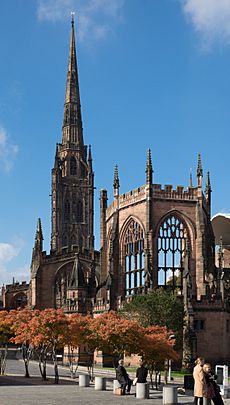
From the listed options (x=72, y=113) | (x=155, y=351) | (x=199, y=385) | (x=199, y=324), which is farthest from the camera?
(x=72, y=113)

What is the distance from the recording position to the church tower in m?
133

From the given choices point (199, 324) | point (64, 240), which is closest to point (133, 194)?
point (199, 324)

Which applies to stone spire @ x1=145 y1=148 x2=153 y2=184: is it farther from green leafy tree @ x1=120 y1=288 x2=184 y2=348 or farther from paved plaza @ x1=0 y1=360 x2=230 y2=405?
paved plaza @ x1=0 y1=360 x2=230 y2=405

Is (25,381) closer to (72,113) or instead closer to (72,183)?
(72,183)

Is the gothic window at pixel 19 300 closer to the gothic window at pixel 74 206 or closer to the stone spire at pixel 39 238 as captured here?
the stone spire at pixel 39 238

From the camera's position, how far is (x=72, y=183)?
Answer: 449 feet

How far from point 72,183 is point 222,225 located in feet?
148

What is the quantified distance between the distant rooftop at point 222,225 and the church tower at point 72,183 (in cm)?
3673

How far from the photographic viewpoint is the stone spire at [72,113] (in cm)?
13975

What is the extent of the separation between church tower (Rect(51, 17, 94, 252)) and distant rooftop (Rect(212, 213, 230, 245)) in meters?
36.7

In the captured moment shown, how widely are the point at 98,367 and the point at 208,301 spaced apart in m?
11.7

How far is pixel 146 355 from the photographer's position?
137 ft

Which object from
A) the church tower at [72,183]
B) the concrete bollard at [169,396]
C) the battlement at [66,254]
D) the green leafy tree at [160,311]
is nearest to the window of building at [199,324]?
the green leafy tree at [160,311]

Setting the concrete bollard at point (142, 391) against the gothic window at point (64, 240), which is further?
the gothic window at point (64, 240)
